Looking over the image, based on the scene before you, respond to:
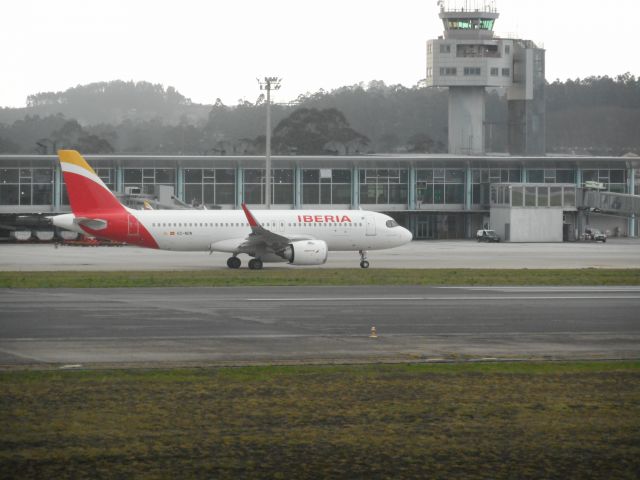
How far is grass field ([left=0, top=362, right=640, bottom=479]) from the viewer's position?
534 inches

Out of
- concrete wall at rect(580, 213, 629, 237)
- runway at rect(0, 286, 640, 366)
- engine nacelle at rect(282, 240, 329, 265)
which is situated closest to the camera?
runway at rect(0, 286, 640, 366)

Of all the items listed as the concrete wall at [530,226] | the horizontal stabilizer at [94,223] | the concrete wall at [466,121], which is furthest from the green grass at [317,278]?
the concrete wall at [466,121]

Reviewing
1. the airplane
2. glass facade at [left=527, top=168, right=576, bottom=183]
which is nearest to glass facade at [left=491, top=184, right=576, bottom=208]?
glass facade at [left=527, top=168, right=576, bottom=183]

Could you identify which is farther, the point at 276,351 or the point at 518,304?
the point at 518,304

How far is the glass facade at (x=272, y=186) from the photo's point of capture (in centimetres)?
9806

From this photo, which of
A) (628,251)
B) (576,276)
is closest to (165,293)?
(576,276)

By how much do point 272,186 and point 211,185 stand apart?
5964 mm

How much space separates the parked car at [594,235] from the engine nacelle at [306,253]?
155 ft

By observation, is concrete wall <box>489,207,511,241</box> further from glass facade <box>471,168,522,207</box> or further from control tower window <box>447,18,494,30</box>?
control tower window <box>447,18,494,30</box>

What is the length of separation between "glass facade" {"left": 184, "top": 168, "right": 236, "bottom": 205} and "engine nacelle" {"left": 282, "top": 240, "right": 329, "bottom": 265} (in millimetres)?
49120

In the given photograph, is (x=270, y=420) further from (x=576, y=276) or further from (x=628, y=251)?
(x=628, y=251)

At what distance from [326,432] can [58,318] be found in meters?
15.3

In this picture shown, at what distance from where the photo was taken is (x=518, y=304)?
33.1 meters

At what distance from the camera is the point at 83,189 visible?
171 ft
